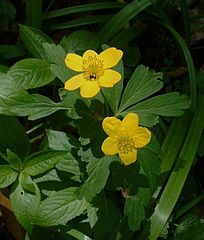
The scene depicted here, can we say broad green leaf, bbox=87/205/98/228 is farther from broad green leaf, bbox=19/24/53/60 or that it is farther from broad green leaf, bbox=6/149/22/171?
broad green leaf, bbox=19/24/53/60

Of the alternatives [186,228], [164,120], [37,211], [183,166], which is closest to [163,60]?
[164,120]

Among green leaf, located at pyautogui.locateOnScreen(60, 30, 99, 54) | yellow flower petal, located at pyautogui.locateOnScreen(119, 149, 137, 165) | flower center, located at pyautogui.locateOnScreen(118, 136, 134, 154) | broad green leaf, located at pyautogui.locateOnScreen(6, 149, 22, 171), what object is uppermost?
green leaf, located at pyautogui.locateOnScreen(60, 30, 99, 54)

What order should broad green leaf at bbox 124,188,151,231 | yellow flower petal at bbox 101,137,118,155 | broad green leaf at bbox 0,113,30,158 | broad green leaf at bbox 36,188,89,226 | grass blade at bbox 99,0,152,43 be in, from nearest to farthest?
yellow flower petal at bbox 101,137,118,155, broad green leaf at bbox 124,188,151,231, broad green leaf at bbox 36,188,89,226, broad green leaf at bbox 0,113,30,158, grass blade at bbox 99,0,152,43

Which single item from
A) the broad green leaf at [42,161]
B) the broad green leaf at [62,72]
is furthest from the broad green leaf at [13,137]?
the broad green leaf at [62,72]

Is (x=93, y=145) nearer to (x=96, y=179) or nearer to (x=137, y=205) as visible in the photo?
(x=96, y=179)

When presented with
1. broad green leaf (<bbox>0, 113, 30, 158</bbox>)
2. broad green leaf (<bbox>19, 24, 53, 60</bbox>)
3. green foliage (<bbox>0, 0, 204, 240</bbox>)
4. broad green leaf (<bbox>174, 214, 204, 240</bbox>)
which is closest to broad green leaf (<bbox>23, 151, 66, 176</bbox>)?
green foliage (<bbox>0, 0, 204, 240</bbox>)
